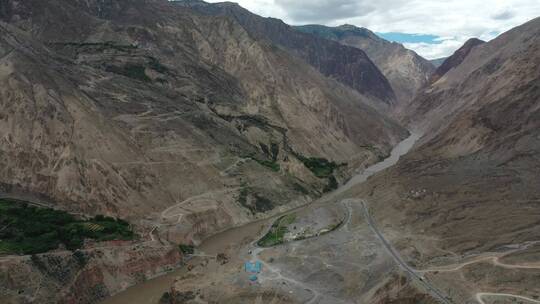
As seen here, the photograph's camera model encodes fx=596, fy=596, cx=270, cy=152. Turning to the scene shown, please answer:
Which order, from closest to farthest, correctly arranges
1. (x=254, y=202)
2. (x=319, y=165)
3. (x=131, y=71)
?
(x=254, y=202), (x=131, y=71), (x=319, y=165)

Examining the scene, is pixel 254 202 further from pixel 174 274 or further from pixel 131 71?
pixel 131 71

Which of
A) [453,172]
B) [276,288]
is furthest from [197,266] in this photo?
[453,172]

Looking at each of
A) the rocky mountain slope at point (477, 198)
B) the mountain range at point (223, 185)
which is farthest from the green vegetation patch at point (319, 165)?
the rocky mountain slope at point (477, 198)

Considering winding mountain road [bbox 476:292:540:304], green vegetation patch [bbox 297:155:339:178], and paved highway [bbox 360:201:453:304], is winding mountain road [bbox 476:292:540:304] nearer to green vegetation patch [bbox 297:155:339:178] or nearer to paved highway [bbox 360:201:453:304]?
paved highway [bbox 360:201:453:304]

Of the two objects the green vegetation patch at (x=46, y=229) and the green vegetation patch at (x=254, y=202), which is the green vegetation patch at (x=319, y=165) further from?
the green vegetation patch at (x=46, y=229)

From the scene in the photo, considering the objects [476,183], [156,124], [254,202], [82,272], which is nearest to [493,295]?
[476,183]

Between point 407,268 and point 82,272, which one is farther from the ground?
point 407,268
